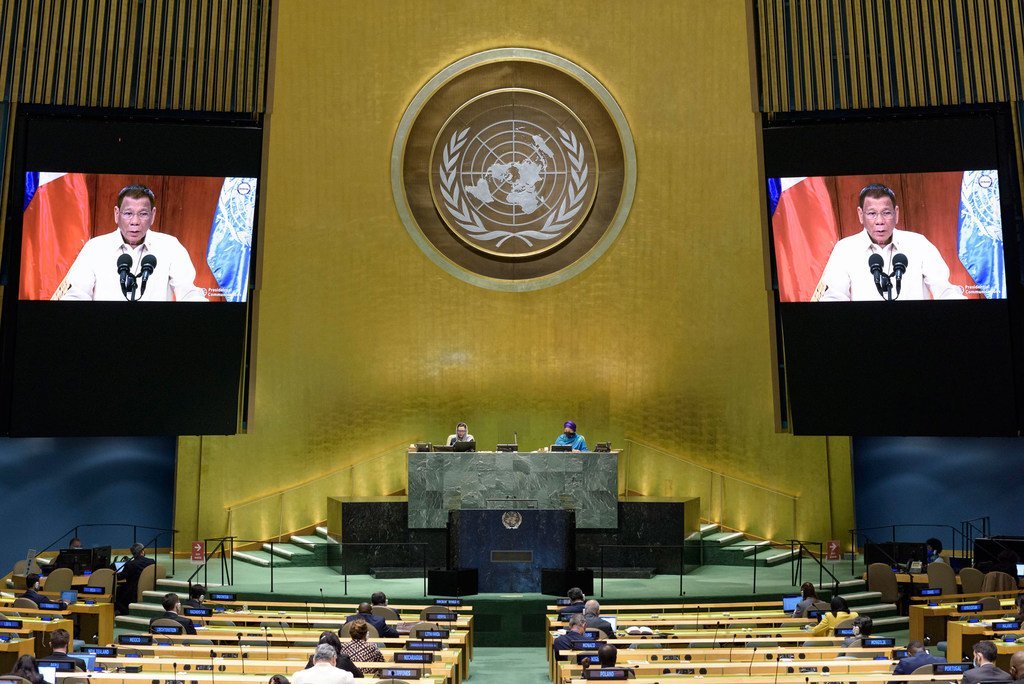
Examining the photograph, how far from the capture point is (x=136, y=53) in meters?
15.9

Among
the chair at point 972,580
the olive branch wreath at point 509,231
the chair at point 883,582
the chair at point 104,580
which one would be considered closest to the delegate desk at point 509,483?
the chair at point 883,582

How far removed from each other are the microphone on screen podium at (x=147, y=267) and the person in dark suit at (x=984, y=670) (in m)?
11.0

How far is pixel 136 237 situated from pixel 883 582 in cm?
985

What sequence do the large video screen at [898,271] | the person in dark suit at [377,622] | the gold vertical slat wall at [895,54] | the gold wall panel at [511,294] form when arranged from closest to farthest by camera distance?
the person in dark suit at [377,622] → the large video screen at [898,271] → the gold vertical slat wall at [895,54] → the gold wall panel at [511,294]

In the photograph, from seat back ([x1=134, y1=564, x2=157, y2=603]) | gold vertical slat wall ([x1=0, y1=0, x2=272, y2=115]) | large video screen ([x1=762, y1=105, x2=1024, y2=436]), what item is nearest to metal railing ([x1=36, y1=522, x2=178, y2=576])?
seat back ([x1=134, y1=564, x2=157, y2=603])

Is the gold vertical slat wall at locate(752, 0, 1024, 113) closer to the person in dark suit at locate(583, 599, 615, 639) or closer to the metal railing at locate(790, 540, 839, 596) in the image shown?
the metal railing at locate(790, 540, 839, 596)

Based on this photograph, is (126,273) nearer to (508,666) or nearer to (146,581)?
(146,581)

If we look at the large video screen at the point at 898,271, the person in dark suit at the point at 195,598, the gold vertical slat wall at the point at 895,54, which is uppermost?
the gold vertical slat wall at the point at 895,54

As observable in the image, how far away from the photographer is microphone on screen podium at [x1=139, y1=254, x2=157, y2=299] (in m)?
15.2

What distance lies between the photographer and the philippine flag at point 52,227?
1506 cm

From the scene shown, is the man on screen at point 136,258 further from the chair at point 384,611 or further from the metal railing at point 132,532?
the chair at point 384,611

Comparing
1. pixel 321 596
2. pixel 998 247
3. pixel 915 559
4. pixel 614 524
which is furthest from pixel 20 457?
pixel 998 247

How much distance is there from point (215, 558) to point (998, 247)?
10.8 meters

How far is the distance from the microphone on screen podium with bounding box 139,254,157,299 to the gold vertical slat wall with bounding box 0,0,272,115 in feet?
6.40
